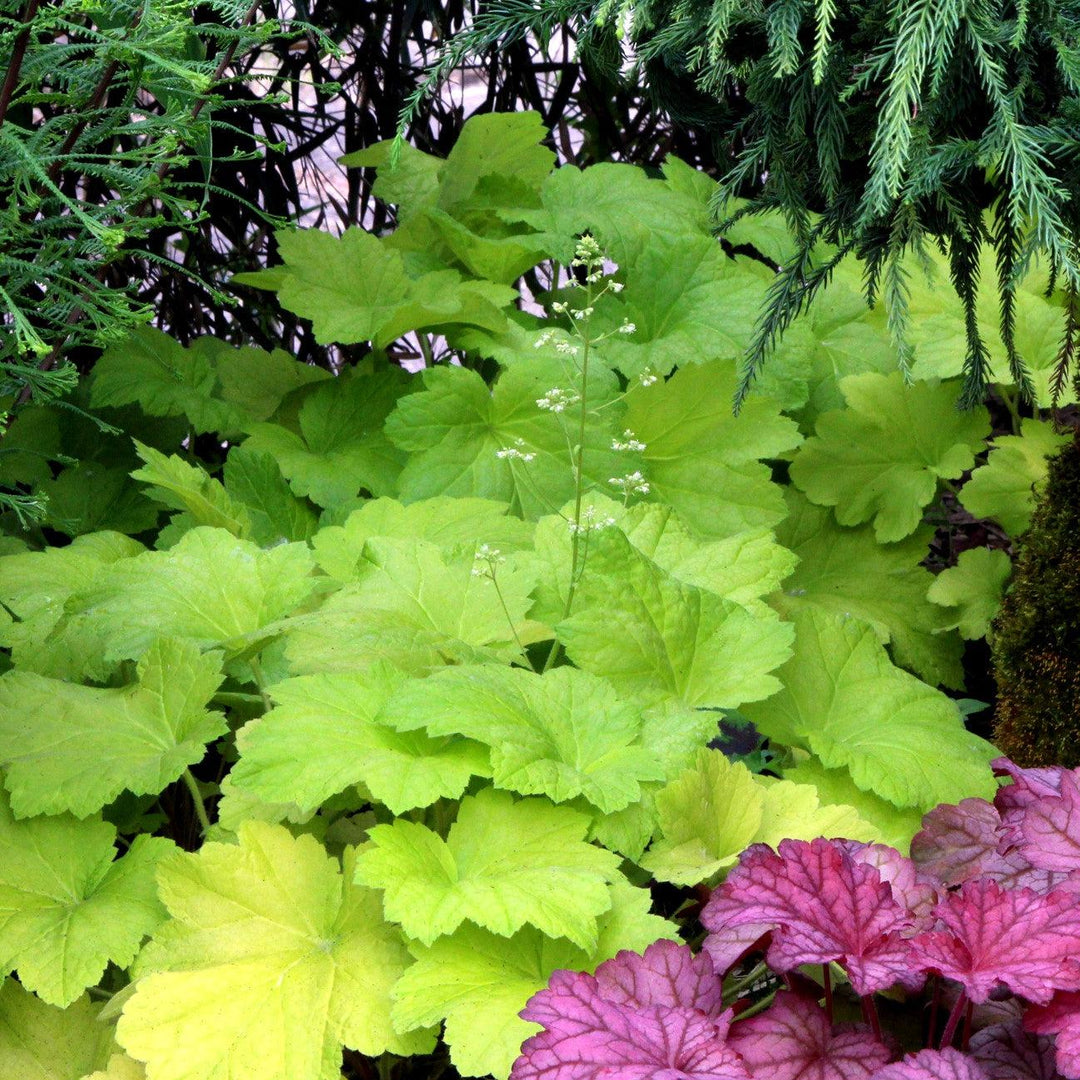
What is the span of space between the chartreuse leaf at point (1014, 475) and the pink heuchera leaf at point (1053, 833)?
1125 millimetres

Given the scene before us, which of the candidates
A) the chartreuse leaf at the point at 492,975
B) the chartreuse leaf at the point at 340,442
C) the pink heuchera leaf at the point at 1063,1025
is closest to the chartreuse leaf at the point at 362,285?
the chartreuse leaf at the point at 340,442

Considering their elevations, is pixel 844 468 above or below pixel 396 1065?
above

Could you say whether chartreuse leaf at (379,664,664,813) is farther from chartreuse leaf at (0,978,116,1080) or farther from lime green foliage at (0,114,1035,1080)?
chartreuse leaf at (0,978,116,1080)

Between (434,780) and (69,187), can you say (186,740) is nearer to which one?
(434,780)

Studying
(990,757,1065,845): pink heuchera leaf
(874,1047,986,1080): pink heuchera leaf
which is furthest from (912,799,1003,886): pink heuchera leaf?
(874,1047,986,1080): pink heuchera leaf

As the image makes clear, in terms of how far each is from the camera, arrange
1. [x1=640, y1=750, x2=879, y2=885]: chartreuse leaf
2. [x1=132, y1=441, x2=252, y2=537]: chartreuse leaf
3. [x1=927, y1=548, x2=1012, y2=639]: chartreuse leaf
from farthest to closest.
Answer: [x1=927, y1=548, x2=1012, y2=639]: chartreuse leaf → [x1=132, y1=441, x2=252, y2=537]: chartreuse leaf → [x1=640, y1=750, x2=879, y2=885]: chartreuse leaf

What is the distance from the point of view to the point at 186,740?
1.58 metres

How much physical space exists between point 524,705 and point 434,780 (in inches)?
6.2

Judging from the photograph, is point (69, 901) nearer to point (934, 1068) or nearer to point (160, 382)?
point (934, 1068)

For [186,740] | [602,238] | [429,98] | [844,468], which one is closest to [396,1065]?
[186,740]

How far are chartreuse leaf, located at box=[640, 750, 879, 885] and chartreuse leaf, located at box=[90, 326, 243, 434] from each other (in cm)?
133

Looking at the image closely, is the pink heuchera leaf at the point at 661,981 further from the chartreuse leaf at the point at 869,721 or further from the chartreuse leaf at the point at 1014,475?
the chartreuse leaf at the point at 1014,475

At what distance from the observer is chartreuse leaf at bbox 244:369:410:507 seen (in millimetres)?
2346

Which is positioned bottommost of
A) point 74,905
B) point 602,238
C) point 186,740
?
point 74,905
